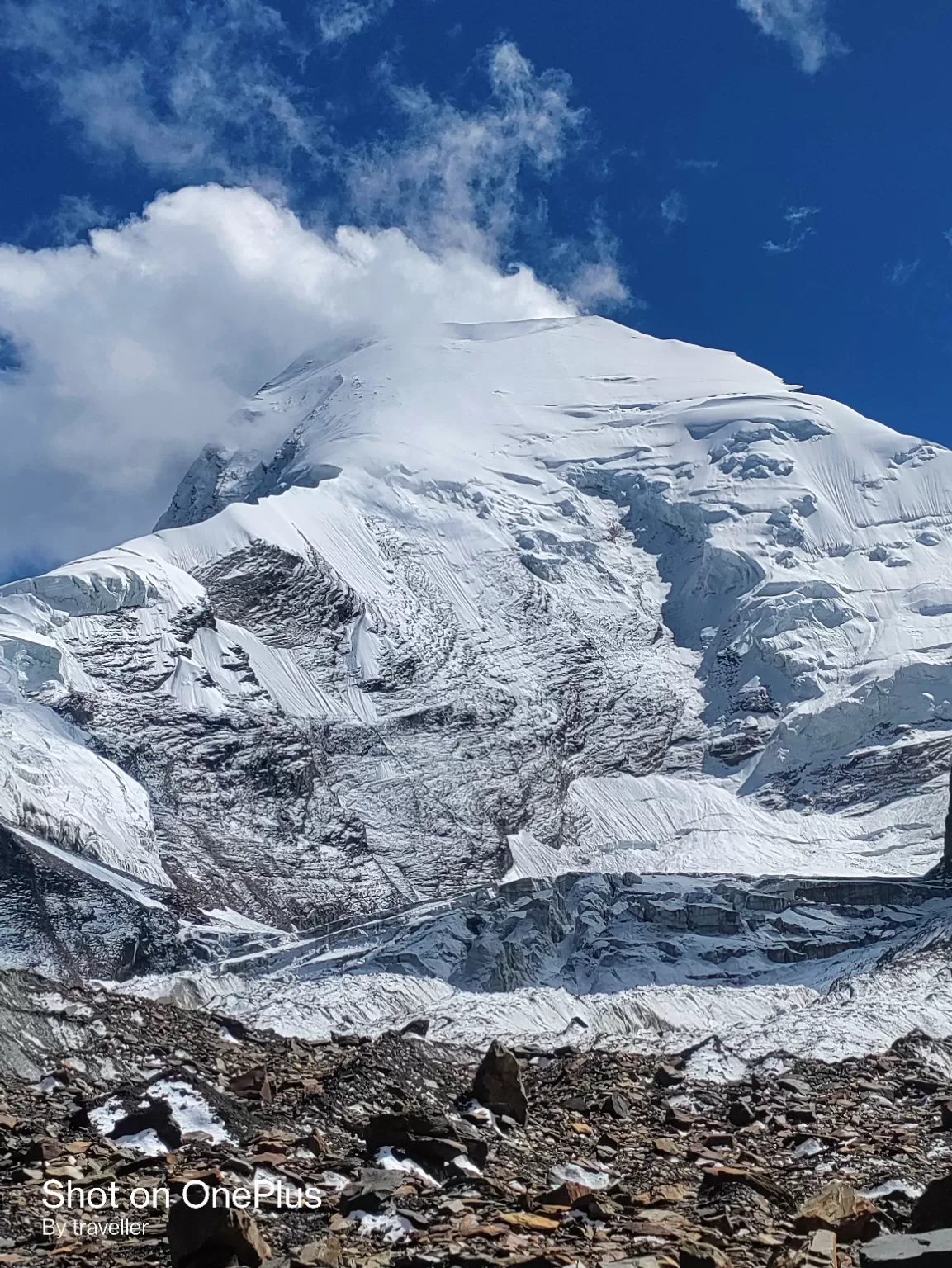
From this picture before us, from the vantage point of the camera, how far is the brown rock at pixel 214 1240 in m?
13.8

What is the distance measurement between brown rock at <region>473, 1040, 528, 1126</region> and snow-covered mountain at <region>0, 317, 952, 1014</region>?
61059mm

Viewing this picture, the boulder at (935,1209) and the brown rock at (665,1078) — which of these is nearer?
the boulder at (935,1209)

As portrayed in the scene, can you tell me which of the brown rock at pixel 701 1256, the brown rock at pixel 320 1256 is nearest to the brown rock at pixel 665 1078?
the brown rock at pixel 701 1256

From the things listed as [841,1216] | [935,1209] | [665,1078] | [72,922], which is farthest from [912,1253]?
[72,922]

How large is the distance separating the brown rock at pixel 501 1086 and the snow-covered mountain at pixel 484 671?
200 feet

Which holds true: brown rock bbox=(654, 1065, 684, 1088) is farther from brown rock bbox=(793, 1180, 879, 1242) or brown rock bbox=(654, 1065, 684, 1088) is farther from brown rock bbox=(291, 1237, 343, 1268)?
brown rock bbox=(291, 1237, 343, 1268)

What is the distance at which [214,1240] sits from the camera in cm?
1388

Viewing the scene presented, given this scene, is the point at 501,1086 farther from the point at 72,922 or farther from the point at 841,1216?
the point at 72,922

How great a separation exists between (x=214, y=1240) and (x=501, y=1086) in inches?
509

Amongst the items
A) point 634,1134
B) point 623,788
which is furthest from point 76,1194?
point 623,788

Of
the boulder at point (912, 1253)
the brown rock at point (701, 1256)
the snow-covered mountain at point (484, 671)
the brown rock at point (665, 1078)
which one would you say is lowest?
the brown rock at point (701, 1256)

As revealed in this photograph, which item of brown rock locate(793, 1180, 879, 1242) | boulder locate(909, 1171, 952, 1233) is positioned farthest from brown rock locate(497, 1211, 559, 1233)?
boulder locate(909, 1171, 952, 1233)

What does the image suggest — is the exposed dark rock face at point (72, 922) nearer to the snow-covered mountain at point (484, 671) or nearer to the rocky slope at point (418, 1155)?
the snow-covered mountain at point (484, 671)

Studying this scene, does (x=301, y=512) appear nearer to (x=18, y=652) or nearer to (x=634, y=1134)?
(x=18, y=652)
